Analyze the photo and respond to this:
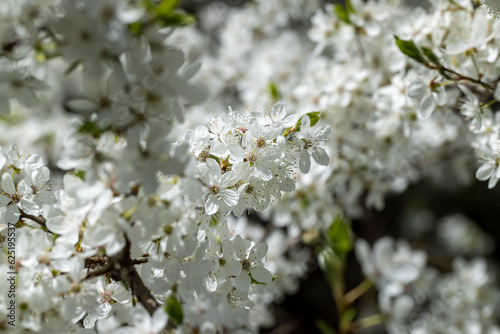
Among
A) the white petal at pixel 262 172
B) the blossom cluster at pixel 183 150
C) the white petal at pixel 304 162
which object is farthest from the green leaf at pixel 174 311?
the white petal at pixel 304 162

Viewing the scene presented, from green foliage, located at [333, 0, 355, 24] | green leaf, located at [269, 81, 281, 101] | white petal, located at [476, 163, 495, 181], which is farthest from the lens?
green leaf, located at [269, 81, 281, 101]

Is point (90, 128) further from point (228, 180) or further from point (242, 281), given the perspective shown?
point (242, 281)

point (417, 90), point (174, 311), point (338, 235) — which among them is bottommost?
point (338, 235)

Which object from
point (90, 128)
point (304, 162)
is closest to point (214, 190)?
point (304, 162)

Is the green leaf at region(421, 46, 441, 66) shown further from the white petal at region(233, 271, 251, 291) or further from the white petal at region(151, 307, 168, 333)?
the white petal at region(151, 307, 168, 333)

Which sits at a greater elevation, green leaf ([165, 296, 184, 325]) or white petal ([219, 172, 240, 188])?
white petal ([219, 172, 240, 188])

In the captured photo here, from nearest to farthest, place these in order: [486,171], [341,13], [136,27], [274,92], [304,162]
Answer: [136,27] → [304,162] → [486,171] → [341,13] → [274,92]

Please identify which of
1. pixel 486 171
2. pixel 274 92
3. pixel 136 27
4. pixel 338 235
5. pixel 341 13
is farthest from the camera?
pixel 274 92

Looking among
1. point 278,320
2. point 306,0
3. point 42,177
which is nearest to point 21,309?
point 42,177

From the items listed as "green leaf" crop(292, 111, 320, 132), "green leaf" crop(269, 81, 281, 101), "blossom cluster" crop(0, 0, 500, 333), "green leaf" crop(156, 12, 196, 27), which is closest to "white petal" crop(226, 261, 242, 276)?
"blossom cluster" crop(0, 0, 500, 333)

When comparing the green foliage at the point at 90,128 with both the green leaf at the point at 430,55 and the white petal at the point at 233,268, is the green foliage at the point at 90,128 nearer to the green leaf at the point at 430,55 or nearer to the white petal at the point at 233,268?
the white petal at the point at 233,268

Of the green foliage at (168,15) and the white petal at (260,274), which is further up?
the green foliage at (168,15)

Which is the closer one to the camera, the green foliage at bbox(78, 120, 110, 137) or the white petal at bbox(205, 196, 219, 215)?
the green foliage at bbox(78, 120, 110, 137)
